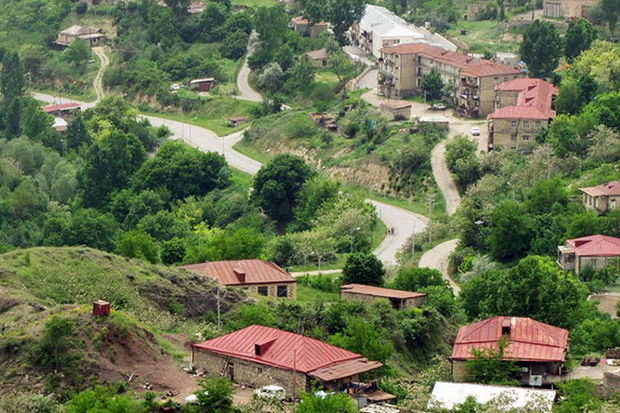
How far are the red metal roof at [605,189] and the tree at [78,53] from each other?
68129mm

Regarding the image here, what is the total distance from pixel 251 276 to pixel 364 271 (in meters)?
6.50

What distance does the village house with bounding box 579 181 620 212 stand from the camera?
9600 centimetres

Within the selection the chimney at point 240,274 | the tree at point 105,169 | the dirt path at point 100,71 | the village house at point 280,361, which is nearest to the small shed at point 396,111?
the tree at point 105,169

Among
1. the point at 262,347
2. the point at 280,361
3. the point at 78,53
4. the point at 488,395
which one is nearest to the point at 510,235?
the point at 262,347

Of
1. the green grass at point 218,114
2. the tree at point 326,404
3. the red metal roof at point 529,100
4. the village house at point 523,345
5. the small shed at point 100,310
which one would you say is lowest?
the green grass at point 218,114

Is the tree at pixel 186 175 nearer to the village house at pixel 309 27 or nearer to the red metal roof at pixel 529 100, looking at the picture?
the red metal roof at pixel 529 100

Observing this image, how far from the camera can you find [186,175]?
119812 mm

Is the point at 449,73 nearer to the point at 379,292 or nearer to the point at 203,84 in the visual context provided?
the point at 203,84

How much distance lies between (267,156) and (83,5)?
47.1 meters

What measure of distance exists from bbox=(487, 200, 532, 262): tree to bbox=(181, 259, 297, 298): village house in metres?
16.5

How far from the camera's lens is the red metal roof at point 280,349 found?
5897 cm

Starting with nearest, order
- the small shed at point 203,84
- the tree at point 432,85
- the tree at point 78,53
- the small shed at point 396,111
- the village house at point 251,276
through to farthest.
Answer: the village house at point 251,276 < the small shed at point 396,111 < the tree at point 432,85 < the small shed at point 203,84 < the tree at point 78,53

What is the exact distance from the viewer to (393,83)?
12888cm

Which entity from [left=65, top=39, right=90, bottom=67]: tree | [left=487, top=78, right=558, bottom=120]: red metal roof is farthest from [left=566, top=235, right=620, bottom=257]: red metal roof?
[left=65, top=39, right=90, bottom=67]: tree
